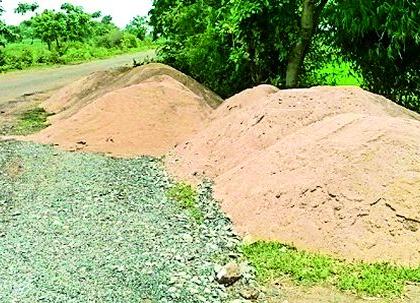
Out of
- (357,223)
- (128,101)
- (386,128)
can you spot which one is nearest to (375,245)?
(357,223)

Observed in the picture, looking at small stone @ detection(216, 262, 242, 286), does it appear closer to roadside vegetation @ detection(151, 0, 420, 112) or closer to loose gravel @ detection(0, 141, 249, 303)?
loose gravel @ detection(0, 141, 249, 303)

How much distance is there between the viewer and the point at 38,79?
22.2m

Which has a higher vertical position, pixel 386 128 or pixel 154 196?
pixel 386 128

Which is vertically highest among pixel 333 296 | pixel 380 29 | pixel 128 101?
pixel 380 29

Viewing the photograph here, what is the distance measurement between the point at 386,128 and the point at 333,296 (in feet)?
6.82

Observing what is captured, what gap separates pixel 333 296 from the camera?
196 inches

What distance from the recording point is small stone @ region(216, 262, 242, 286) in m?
5.04

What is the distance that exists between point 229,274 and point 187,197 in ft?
7.56

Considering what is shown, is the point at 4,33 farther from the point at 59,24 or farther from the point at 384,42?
the point at 384,42

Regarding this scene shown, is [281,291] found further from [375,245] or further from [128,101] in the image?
[128,101]

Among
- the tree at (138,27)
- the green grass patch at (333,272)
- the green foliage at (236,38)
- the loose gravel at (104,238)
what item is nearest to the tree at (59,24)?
the tree at (138,27)

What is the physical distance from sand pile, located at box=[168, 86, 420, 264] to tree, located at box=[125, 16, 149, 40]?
110 feet

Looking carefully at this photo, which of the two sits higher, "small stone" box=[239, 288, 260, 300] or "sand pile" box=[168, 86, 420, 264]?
"sand pile" box=[168, 86, 420, 264]

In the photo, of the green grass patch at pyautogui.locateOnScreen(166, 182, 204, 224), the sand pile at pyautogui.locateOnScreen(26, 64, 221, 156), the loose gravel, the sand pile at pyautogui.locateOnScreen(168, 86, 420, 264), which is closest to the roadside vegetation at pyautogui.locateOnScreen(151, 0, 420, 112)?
the sand pile at pyautogui.locateOnScreen(26, 64, 221, 156)
